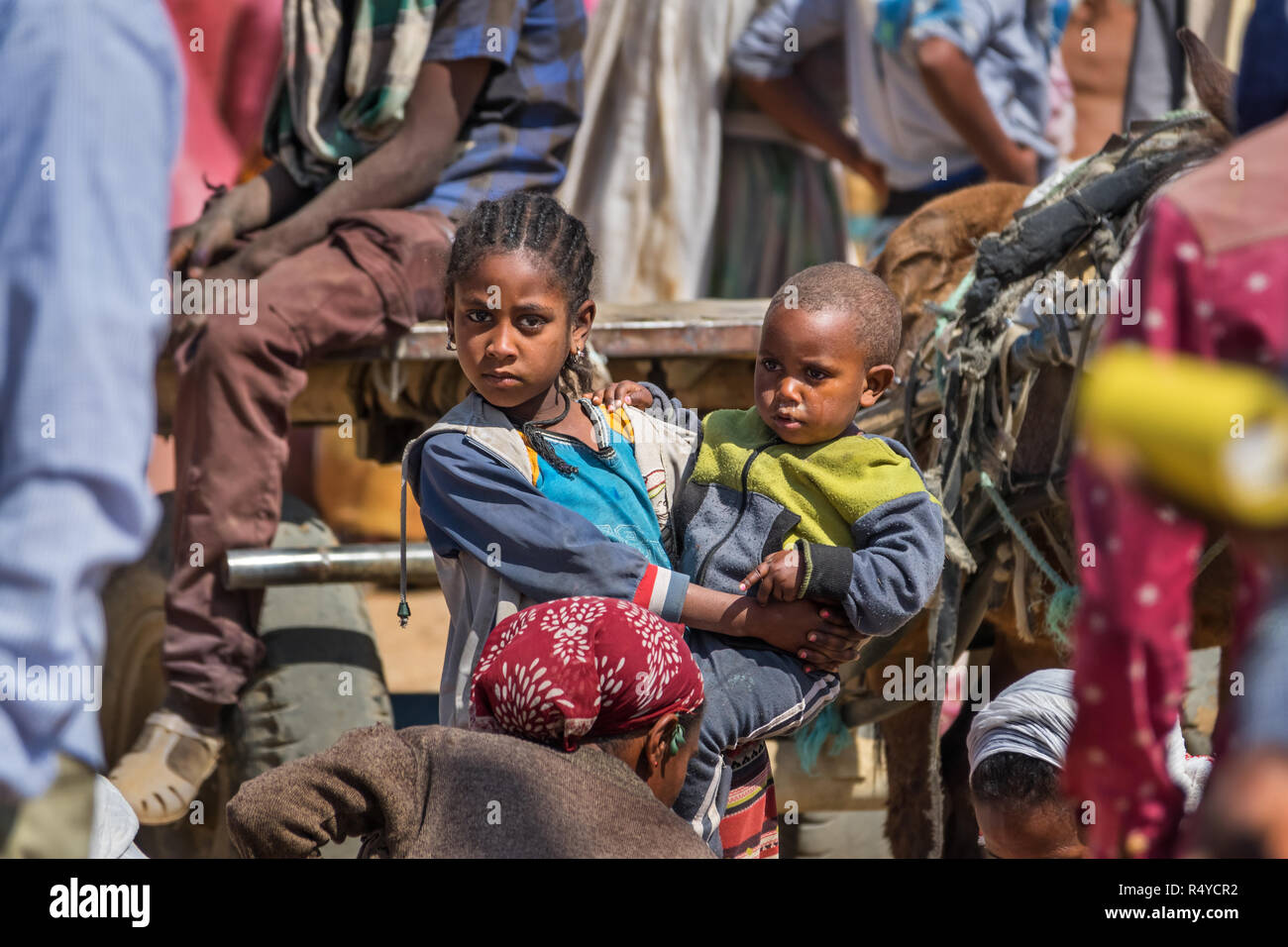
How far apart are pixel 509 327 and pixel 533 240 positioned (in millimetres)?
153

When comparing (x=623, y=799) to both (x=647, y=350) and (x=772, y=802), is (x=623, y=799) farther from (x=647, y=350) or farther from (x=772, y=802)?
(x=647, y=350)

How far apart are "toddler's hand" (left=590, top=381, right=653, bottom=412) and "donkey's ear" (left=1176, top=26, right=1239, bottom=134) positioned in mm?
981

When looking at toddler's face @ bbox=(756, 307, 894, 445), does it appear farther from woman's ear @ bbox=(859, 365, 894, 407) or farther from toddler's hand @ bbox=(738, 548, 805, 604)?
toddler's hand @ bbox=(738, 548, 805, 604)

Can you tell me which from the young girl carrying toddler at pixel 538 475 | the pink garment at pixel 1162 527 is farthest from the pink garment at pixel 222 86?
the pink garment at pixel 1162 527

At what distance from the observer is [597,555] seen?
2107 mm

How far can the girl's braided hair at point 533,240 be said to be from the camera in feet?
7.40

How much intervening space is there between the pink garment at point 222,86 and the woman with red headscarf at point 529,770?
629 centimetres

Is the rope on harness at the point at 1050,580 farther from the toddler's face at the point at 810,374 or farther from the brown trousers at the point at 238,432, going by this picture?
the brown trousers at the point at 238,432

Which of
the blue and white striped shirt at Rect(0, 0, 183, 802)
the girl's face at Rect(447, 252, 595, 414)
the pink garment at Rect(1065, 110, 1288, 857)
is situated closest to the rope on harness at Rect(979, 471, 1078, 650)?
the girl's face at Rect(447, 252, 595, 414)

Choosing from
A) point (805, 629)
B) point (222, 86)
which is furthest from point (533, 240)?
point (222, 86)

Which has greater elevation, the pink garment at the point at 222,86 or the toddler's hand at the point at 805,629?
the pink garment at the point at 222,86

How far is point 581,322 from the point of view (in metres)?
2.38

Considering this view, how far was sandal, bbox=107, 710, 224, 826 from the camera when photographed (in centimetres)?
355
